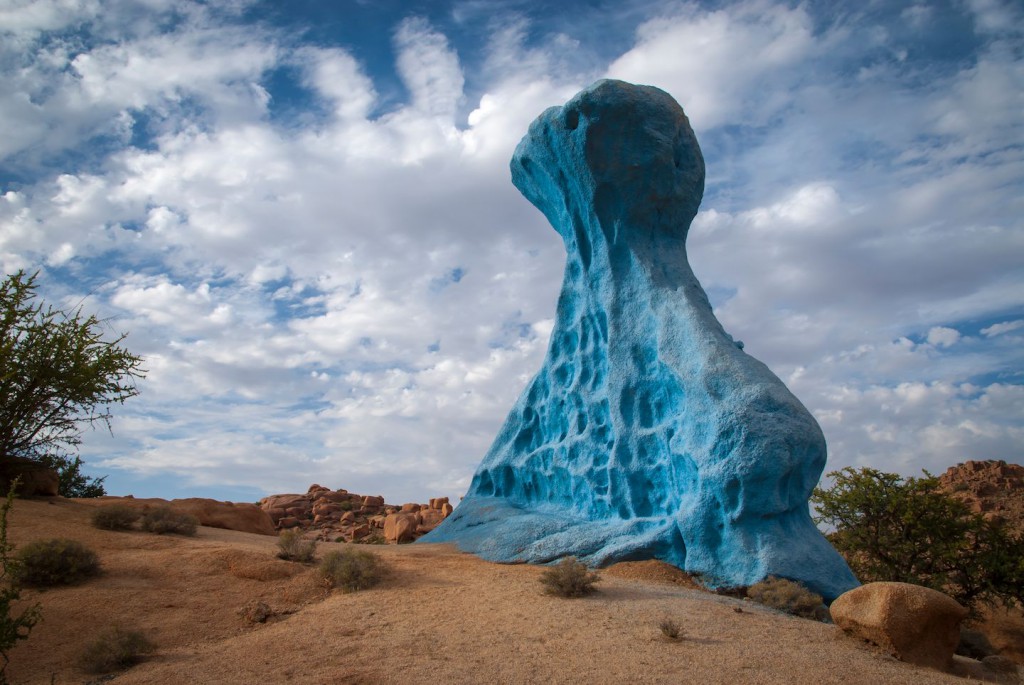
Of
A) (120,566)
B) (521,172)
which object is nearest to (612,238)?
(521,172)

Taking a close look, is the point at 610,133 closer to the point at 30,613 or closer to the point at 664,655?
the point at 664,655

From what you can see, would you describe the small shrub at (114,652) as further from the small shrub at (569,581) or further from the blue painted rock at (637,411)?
the blue painted rock at (637,411)

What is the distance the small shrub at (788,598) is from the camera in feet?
27.4

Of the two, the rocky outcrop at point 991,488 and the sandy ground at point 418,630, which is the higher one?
the rocky outcrop at point 991,488

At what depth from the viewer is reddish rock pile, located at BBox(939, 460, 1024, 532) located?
80.1ft

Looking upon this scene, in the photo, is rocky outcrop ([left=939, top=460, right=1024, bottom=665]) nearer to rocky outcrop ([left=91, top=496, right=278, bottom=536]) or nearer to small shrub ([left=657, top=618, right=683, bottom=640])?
small shrub ([left=657, top=618, right=683, bottom=640])

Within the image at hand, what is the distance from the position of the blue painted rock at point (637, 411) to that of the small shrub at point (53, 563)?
18.1ft

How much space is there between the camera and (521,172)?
15211 mm

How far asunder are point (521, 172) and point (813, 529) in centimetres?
892

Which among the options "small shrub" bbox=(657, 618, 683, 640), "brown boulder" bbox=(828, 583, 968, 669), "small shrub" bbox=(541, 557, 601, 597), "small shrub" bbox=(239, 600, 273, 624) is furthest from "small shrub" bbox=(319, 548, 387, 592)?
"brown boulder" bbox=(828, 583, 968, 669)

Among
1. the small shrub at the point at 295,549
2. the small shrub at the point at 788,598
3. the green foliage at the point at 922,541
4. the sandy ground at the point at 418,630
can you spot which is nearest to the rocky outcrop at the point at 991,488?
the green foliage at the point at 922,541

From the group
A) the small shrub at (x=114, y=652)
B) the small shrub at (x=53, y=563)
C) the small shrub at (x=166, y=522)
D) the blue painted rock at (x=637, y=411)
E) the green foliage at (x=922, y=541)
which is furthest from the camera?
the green foliage at (x=922, y=541)

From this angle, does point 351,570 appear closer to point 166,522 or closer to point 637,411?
point 166,522

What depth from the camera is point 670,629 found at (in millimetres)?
6961
